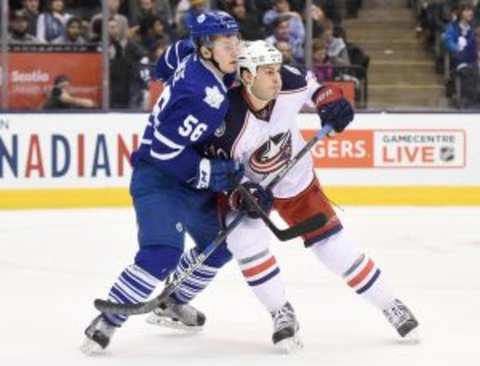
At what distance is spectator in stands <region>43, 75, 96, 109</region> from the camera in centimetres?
760

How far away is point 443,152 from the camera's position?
25.3ft

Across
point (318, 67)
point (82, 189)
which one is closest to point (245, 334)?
point (82, 189)

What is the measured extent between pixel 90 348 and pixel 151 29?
4.42m

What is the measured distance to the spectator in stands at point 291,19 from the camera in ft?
25.9

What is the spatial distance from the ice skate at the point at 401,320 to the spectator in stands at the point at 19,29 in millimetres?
4337

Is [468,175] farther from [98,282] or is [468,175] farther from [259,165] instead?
[259,165]

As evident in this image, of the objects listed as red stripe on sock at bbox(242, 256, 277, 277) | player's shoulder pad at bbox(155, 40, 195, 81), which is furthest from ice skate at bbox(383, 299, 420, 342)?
player's shoulder pad at bbox(155, 40, 195, 81)

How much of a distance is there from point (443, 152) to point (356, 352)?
13.4ft

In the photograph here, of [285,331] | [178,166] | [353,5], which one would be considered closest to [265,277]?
[285,331]

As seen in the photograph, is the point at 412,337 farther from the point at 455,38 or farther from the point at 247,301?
the point at 455,38

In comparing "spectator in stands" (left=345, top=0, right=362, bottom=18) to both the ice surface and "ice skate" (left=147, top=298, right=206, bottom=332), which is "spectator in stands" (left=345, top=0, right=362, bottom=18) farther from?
"ice skate" (left=147, top=298, right=206, bottom=332)

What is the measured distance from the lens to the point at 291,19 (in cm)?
793

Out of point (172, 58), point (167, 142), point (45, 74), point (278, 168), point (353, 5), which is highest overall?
point (172, 58)

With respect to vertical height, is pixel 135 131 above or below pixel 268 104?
below
